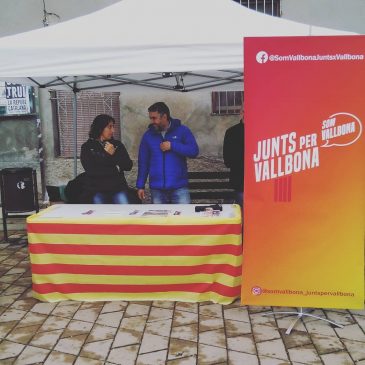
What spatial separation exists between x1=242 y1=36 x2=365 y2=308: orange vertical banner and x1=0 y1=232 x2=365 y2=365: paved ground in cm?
29

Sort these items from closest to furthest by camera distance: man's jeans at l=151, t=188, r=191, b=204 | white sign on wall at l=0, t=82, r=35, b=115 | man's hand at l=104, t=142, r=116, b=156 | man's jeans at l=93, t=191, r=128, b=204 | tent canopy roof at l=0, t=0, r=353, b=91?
1. tent canopy roof at l=0, t=0, r=353, b=91
2. man's hand at l=104, t=142, r=116, b=156
3. man's jeans at l=93, t=191, r=128, b=204
4. man's jeans at l=151, t=188, r=191, b=204
5. white sign on wall at l=0, t=82, r=35, b=115

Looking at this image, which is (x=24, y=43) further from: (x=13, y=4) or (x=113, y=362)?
(x=13, y=4)

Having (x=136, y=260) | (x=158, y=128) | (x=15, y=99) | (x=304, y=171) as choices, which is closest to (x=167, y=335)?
(x=136, y=260)

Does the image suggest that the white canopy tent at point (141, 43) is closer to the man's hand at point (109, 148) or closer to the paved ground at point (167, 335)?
the man's hand at point (109, 148)

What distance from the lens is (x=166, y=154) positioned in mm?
4859

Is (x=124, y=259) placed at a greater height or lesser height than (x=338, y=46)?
lesser

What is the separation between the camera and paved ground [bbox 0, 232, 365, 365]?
3.02 meters

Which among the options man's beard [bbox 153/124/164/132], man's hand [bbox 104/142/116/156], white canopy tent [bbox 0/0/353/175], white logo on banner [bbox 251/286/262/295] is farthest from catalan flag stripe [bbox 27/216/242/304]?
man's beard [bbox 153/124/164/132]

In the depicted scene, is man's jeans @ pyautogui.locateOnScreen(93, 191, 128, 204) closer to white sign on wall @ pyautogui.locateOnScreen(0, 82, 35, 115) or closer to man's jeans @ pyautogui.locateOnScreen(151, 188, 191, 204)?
man's jeans @ pyautogui.locateOnScreen(151, 188, 191, 204)

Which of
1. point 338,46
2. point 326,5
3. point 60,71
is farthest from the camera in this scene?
point 326,5

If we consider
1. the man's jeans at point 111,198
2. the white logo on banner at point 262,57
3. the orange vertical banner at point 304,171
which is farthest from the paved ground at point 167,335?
the white logo on banner at point 262,57

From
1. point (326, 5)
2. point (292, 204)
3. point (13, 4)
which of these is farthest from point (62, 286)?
point (326, 5)

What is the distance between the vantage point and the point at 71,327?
3469mm

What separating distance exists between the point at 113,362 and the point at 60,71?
8.02ft
